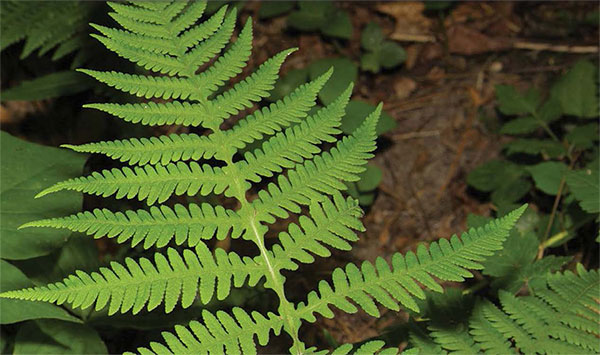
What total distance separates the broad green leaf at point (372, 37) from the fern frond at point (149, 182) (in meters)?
2.43

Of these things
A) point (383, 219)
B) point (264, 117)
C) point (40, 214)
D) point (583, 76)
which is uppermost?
point (264, 117)

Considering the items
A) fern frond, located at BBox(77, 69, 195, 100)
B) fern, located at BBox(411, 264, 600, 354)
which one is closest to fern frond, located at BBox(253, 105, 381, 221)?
fern frond, located at BBox(77, 69, 195, 100)

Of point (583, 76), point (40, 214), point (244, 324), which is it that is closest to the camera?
Result: point (244, 324)

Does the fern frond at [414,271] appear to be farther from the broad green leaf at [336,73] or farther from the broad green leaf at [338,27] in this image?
the broad green leaf at [338,27]

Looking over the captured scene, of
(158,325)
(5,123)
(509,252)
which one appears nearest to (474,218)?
(509,252)

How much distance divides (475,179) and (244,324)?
84.3 inches

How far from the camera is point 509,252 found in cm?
248

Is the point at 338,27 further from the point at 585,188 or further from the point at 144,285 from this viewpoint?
the point at 144,285

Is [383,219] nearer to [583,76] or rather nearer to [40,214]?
[583,76]

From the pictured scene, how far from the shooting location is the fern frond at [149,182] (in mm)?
1631

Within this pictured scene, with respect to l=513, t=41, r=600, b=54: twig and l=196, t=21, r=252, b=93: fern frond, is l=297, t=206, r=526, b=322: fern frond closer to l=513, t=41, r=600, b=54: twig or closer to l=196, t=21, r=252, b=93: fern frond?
l=196, t=21, r=252, b=93: fern frond

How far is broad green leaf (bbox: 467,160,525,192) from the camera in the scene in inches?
131

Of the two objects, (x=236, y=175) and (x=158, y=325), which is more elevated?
(x=236, y=175)

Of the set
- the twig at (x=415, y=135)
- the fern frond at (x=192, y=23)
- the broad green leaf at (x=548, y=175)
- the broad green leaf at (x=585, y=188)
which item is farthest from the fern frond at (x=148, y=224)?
the twig at (x=415, y=135)
